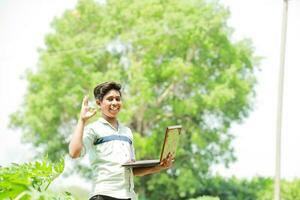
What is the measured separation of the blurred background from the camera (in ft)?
39.9

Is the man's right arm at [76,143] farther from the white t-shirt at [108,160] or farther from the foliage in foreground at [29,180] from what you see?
the foliage in foreground at [29,180]

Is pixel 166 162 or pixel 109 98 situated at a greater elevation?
pixel 109 98

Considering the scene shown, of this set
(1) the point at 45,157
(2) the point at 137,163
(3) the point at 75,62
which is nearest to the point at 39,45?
(3) the point at 75,62

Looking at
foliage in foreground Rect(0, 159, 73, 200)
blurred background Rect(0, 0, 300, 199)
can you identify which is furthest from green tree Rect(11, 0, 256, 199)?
foliage in foreground Rect(0, 159, 73, 200)

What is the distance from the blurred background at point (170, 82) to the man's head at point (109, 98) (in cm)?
983

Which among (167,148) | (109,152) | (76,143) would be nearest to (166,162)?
(167,148)

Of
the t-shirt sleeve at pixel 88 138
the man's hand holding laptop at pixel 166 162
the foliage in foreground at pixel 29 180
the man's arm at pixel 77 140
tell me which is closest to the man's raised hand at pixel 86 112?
the man's arm at pixel 77 140

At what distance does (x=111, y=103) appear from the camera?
Result: 5.99 feet

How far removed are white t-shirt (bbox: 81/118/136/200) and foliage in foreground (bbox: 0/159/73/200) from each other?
92cm

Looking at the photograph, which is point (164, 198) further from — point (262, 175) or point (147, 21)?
point (147, 21)

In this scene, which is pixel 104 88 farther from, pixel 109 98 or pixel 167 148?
pixel 167 148

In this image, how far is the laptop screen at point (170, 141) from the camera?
176cm

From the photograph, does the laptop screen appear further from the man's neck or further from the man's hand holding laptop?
the man's neck

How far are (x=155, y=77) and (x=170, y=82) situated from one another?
0.29 meters
